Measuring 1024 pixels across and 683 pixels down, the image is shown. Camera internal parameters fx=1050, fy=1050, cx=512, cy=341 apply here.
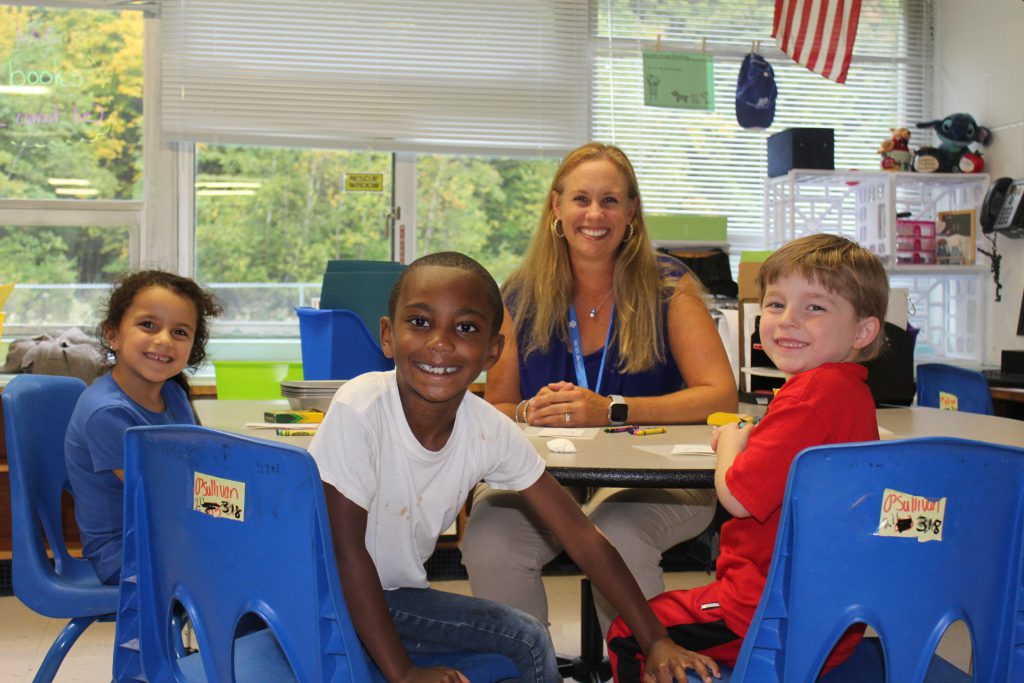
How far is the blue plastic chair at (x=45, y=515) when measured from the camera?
195cm

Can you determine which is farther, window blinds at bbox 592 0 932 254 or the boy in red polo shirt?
window blinds at bbox 592 0 932 254

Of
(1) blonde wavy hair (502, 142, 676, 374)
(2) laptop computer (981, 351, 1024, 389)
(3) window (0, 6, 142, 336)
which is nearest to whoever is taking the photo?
(1) blonde wavy hair (502, 142, 676, 374)

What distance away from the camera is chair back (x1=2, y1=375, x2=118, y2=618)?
1.95 metres

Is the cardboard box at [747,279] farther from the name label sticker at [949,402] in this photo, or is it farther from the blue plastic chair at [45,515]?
the blue plastic chair at [45,515]

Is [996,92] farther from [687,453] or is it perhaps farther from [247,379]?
[687,453]

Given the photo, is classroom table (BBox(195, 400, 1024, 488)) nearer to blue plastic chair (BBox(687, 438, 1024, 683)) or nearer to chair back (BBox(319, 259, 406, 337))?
blue plastic chair (BBox(687, 438, 1024, 683))

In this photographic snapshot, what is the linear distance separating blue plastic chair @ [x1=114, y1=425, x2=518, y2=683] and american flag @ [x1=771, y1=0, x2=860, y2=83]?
4.30 metres

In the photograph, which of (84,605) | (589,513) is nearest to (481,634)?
(589,513)

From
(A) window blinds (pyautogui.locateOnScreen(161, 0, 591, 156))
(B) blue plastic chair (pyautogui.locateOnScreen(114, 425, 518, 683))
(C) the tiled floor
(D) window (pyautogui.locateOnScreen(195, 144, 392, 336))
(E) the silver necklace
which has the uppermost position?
(A) window blinds (pyautogui.locateOnScreen(161, 0, 591, 156))

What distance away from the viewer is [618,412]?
2.14 meters

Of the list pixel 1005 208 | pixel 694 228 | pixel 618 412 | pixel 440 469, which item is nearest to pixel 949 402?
pixel 618 412

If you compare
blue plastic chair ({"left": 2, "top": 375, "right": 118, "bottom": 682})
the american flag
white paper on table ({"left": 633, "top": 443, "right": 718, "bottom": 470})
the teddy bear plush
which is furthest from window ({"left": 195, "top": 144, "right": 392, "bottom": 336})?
white paper on table ({"left": 633, "top": 443, "right": 718, "bottom": 470})

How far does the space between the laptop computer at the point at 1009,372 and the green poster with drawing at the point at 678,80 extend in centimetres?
178

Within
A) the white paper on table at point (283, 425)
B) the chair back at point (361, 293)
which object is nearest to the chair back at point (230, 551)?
the white paper on table at point (283, 425)
